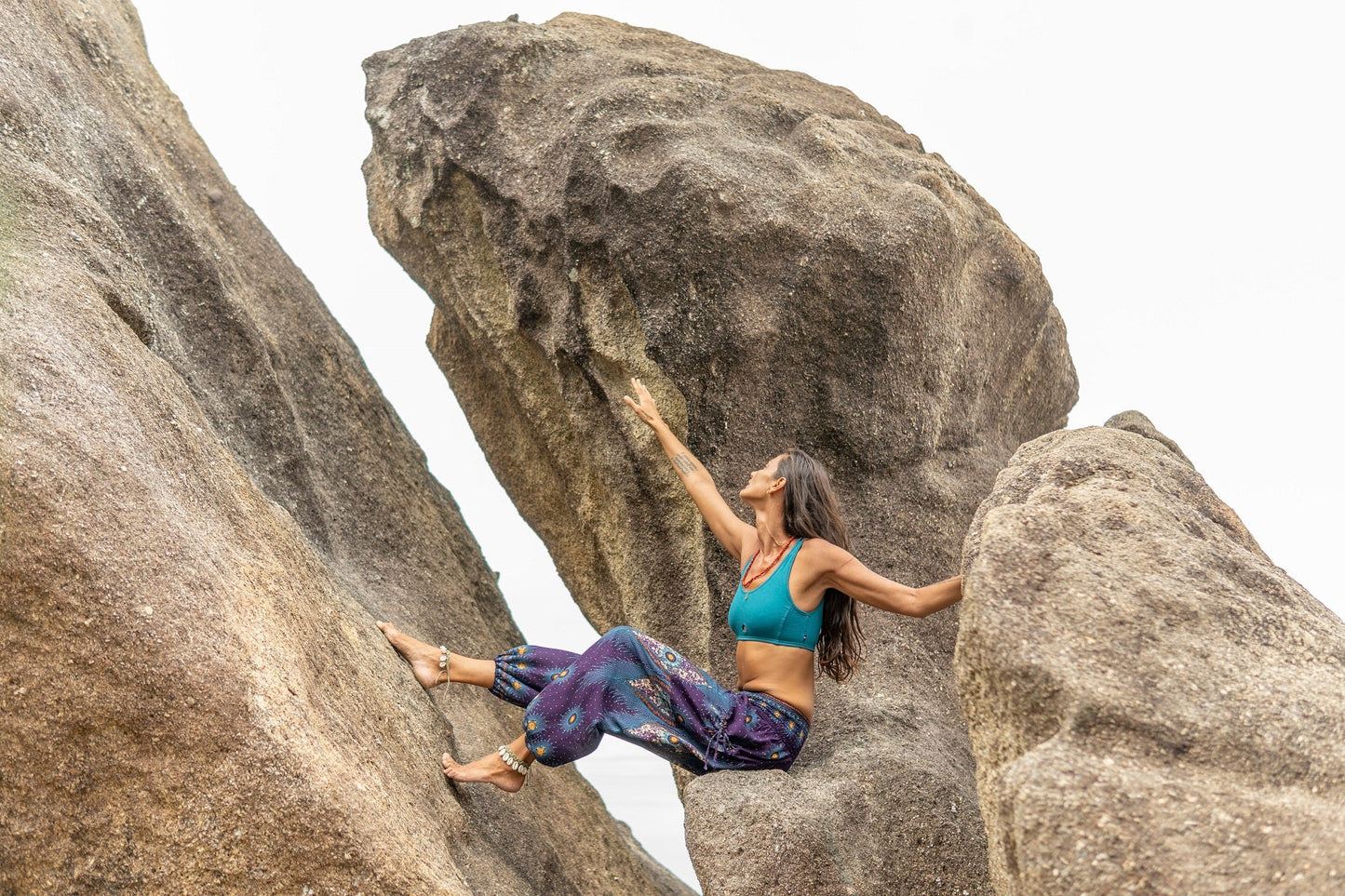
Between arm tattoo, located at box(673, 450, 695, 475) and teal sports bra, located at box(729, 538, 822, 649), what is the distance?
74cm

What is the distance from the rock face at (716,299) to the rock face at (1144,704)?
1.14 metres

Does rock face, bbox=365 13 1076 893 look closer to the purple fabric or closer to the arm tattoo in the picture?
the arm tattoo

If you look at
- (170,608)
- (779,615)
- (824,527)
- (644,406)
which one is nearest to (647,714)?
(779,615)

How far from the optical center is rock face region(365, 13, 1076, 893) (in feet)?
16.0

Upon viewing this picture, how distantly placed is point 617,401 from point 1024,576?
7.68 ft

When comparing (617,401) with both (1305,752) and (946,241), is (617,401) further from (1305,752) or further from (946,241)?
(1305,752)

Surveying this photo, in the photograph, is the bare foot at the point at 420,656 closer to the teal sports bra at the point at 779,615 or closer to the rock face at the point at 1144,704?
the teal sports bra at the point at 779,615

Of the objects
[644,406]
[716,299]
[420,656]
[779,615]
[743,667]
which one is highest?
[716,299]

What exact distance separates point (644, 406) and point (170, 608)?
219 centimetres

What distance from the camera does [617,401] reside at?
5.24 m

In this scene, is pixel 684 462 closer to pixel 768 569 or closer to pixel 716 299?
pixel 716 299

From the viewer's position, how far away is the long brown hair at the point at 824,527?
4.29m

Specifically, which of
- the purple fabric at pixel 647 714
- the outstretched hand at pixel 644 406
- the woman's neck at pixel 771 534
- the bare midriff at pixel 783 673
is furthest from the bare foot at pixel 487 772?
the outstretched hand at pixel 644 406

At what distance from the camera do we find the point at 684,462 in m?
4.89
